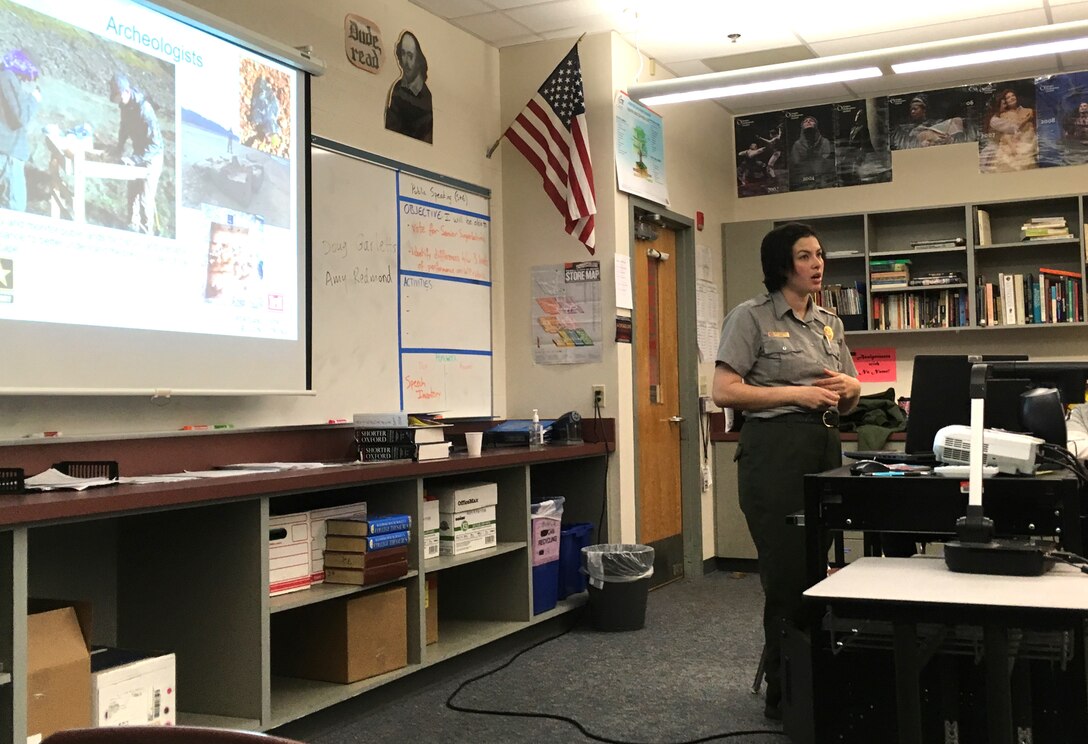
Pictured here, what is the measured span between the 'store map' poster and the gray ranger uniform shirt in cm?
177

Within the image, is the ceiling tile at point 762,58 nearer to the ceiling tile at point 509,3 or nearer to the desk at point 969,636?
the ceiling tile at point 509,3

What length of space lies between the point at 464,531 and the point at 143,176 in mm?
1765

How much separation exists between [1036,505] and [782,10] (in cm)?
326

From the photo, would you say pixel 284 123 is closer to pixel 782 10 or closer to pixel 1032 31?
pixel 782 10

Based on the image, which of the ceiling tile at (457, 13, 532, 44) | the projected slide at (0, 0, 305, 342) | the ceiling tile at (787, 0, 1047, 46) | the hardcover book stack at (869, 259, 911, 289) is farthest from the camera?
the hardcover book stack at (869, 259, 911, 289)

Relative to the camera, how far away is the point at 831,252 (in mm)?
6730

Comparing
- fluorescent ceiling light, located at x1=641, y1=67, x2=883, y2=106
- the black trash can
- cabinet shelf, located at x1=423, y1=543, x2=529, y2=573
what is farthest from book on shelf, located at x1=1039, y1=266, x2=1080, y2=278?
cabinet shelf, located at x1=423, y1=543, x2=529, y2=573

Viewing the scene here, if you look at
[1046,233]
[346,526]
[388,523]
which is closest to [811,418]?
[388,523]

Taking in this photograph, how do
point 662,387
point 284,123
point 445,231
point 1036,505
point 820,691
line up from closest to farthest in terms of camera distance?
point 1036,505, point 820,691, point 284,123, point 445,231, point 662,387

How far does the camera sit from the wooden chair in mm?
909

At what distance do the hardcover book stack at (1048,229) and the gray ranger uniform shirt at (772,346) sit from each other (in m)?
3.35

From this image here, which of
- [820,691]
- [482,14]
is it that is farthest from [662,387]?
[820,691]

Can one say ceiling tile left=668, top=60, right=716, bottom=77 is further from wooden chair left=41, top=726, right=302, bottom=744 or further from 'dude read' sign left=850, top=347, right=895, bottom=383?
wooden chair left=41, top=726, right=302, bottom=744

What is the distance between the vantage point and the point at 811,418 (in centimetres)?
330
